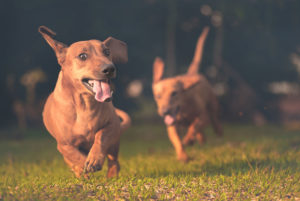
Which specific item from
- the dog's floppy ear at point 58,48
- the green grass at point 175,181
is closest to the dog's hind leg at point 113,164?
the green grass at point 175,181

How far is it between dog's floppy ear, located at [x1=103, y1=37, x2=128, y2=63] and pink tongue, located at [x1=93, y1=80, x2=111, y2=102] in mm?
733

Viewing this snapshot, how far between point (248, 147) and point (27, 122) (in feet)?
31.4

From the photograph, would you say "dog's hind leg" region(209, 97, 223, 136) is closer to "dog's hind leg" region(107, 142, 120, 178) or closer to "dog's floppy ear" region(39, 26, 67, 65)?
"dog's hind leg" region(107, 142, 120, 178)

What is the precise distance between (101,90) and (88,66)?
285 mm

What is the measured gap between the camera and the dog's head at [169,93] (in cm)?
609

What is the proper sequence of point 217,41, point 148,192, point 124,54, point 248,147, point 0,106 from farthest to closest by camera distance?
point 217,41, point 0,106, point 248,147, point 124,54, point 148,192

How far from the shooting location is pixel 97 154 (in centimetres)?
386

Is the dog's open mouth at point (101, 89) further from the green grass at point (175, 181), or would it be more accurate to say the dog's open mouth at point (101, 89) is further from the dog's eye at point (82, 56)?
the green grass at point (175, 181)

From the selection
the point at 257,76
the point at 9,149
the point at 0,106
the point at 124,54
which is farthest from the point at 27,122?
the point at 124,54

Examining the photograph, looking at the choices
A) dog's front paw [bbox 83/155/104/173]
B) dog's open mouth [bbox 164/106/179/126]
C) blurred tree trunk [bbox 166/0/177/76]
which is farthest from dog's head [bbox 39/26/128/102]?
blurred tree trunk [bbox 166/0/177/76]

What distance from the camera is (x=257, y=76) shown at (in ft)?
47.2

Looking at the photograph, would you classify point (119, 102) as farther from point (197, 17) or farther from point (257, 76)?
point (257, 76)

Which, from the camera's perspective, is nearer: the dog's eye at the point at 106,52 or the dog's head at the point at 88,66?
the dog's head at the point at 88,66

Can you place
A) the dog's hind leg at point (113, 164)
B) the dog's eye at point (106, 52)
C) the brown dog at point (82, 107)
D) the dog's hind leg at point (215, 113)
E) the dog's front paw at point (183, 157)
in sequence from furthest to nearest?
1. the dog's hind leg at point (215, 113)
2. the dog's front paw at point (183, 157)
3. the dog's hind leg at point (113, 164)
4. the dog's eye at point (106, 52)
5. the brown dog at point (82, 107)
